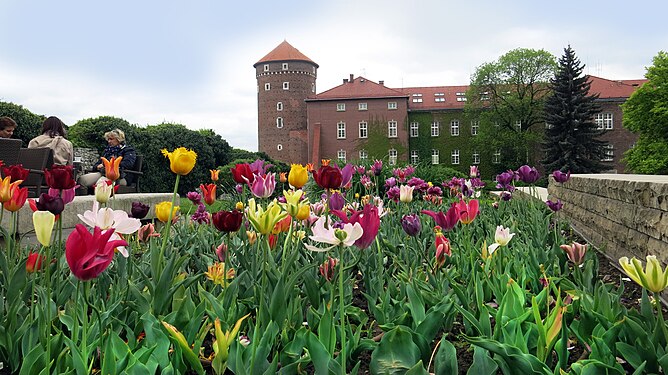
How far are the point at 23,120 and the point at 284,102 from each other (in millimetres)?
28985

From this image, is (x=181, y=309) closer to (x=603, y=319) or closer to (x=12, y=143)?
(x=603, y=319)

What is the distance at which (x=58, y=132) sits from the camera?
6.32 metres

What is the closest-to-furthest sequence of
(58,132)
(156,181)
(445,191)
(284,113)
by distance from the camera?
(58,132), (445,191), (156,181), (284,113)

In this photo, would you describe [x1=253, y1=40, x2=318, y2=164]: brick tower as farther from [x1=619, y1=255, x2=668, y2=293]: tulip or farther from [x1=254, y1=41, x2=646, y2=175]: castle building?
[x1=619, y1=255, x2=668, y2=293]: tulip

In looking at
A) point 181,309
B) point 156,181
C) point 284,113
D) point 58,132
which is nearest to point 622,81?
point 284,113

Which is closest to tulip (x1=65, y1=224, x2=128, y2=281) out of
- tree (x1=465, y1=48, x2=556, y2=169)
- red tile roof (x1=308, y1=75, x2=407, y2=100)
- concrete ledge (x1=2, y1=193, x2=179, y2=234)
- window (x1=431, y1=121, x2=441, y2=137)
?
concrete ledge (x1=2, y1=193, x2=179, y2=234)

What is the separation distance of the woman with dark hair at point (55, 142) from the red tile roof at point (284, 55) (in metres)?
40.5

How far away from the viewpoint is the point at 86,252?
1141 mm

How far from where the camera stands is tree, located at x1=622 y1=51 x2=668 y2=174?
80.4ft

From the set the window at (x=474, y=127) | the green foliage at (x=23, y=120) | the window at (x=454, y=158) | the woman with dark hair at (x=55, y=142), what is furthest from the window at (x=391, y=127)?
the woman with dark hair at (x=55, y=142)

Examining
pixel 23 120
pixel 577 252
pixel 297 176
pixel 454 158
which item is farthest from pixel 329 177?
pixel 454 158

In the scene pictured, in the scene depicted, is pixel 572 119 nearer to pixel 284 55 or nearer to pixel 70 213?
pixel 284 55

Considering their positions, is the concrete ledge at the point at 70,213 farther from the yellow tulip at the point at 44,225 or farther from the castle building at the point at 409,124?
the castle building at the point at 409,124

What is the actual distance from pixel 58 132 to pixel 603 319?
6.30 metres
